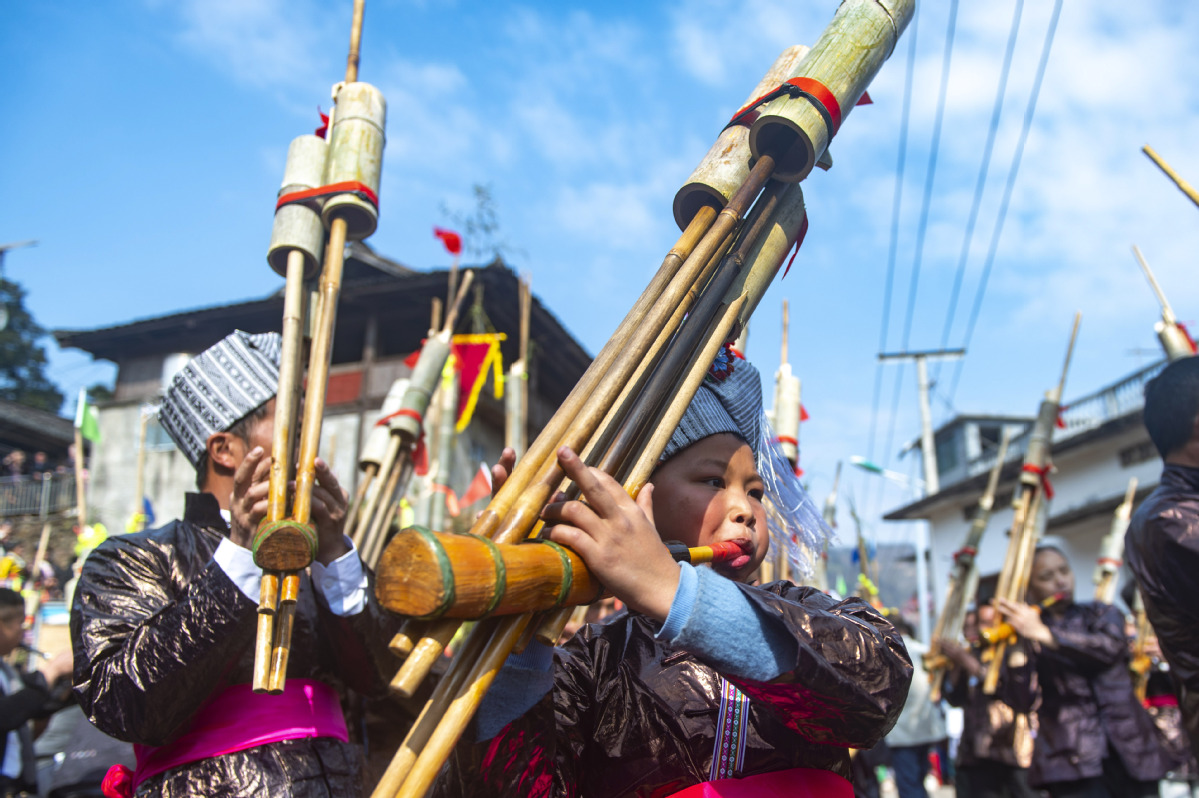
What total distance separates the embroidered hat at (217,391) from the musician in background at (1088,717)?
4176 millimetres

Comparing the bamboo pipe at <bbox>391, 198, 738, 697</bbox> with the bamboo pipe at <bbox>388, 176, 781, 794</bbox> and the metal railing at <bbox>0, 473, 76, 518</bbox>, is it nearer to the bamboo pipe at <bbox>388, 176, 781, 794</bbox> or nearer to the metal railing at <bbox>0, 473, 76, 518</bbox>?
the bamboo pipe at <bbox>388, 176, 781, 794</bbox>

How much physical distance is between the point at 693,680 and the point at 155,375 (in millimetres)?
16872

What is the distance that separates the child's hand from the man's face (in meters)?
4.98

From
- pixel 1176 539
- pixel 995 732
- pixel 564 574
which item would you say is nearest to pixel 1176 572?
pixel 1176 539

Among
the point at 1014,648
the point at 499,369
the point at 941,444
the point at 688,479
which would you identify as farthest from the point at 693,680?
the point at 941,444

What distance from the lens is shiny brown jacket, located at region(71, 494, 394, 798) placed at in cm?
172

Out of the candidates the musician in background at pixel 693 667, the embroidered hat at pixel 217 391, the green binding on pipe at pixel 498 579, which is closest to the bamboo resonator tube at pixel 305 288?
the embroidered hat at pixel 217 391

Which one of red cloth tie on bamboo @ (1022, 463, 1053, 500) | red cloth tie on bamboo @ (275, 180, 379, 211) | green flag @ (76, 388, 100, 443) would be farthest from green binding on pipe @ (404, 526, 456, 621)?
green flag @ (76, 388, 100, 443)

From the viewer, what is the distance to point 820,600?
160 centimetres

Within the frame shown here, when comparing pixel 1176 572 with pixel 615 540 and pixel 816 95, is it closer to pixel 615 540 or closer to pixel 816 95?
pixel 816 95

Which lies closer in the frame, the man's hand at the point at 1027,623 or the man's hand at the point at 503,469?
the man's hand at the point at 503,469

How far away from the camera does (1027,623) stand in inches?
183

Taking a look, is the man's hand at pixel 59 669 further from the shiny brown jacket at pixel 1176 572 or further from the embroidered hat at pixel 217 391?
the shiny brown jacket at pixel 1176 572

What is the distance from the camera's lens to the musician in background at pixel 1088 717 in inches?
179
